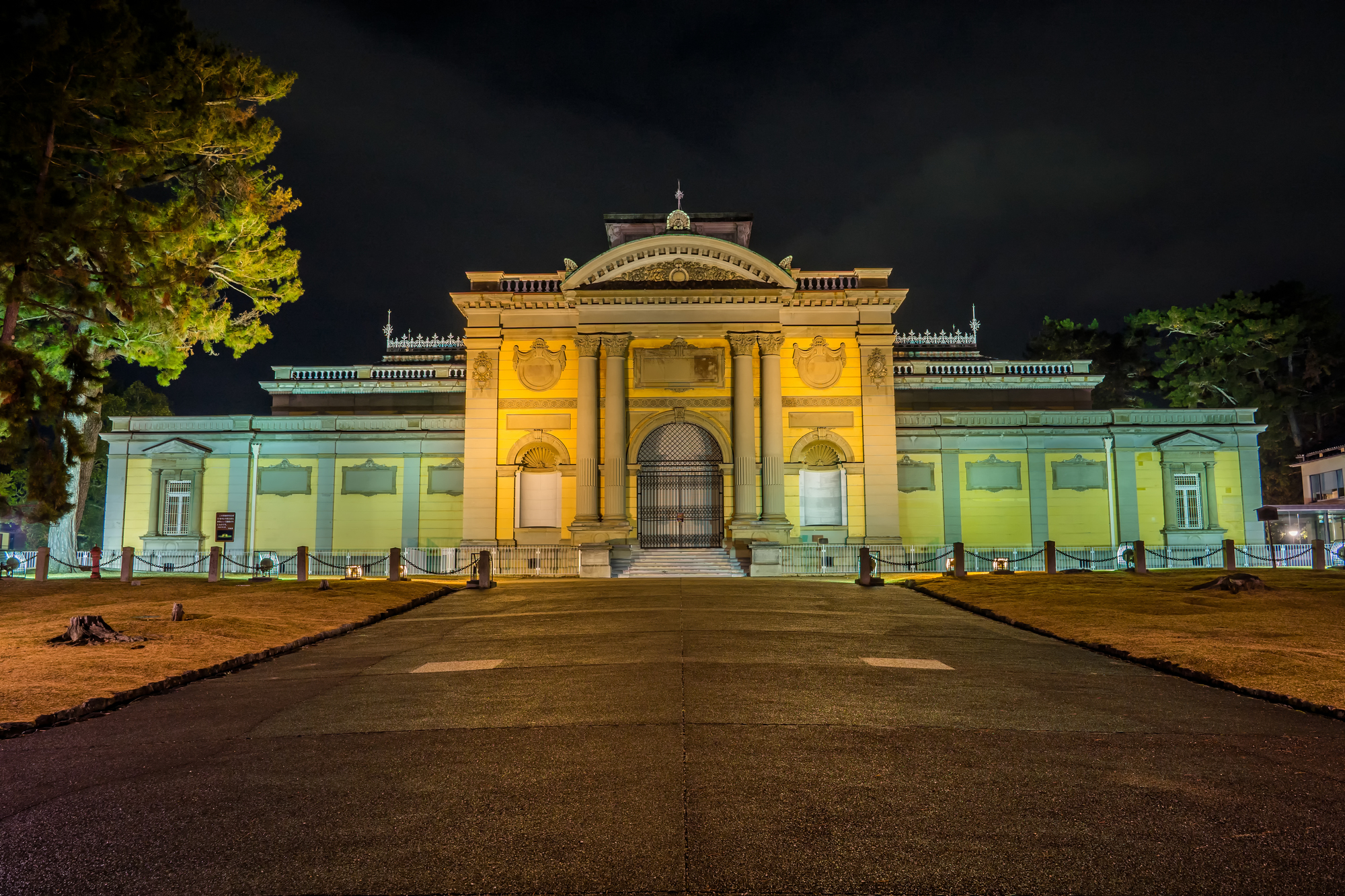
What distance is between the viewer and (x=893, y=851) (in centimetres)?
468

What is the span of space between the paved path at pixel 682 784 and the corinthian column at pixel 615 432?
19.3 meters

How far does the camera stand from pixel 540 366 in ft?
105

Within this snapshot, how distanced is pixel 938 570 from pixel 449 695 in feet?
77.6

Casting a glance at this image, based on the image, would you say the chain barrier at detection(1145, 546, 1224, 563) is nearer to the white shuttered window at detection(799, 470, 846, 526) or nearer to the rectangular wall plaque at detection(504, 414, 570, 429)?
the white shuttered window at detection(799, 470, 846, 526)

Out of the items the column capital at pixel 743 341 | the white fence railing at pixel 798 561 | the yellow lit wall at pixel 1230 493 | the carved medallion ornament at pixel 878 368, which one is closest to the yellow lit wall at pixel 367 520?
the white fence railing at pixel 798 561

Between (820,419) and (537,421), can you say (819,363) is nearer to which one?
(820,419)

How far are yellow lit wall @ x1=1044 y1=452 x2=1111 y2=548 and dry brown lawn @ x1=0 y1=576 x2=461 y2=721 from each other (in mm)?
22843

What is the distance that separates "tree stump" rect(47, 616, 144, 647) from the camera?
11930mm

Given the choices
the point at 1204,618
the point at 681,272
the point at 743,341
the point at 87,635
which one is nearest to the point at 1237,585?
the point at 1204,618

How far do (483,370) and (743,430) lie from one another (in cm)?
961

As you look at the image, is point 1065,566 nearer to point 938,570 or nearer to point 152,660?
point 938,570

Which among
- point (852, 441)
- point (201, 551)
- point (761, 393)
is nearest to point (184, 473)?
point (201, 551)

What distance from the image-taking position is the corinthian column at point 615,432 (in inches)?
1185

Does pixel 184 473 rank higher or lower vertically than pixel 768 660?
higher
